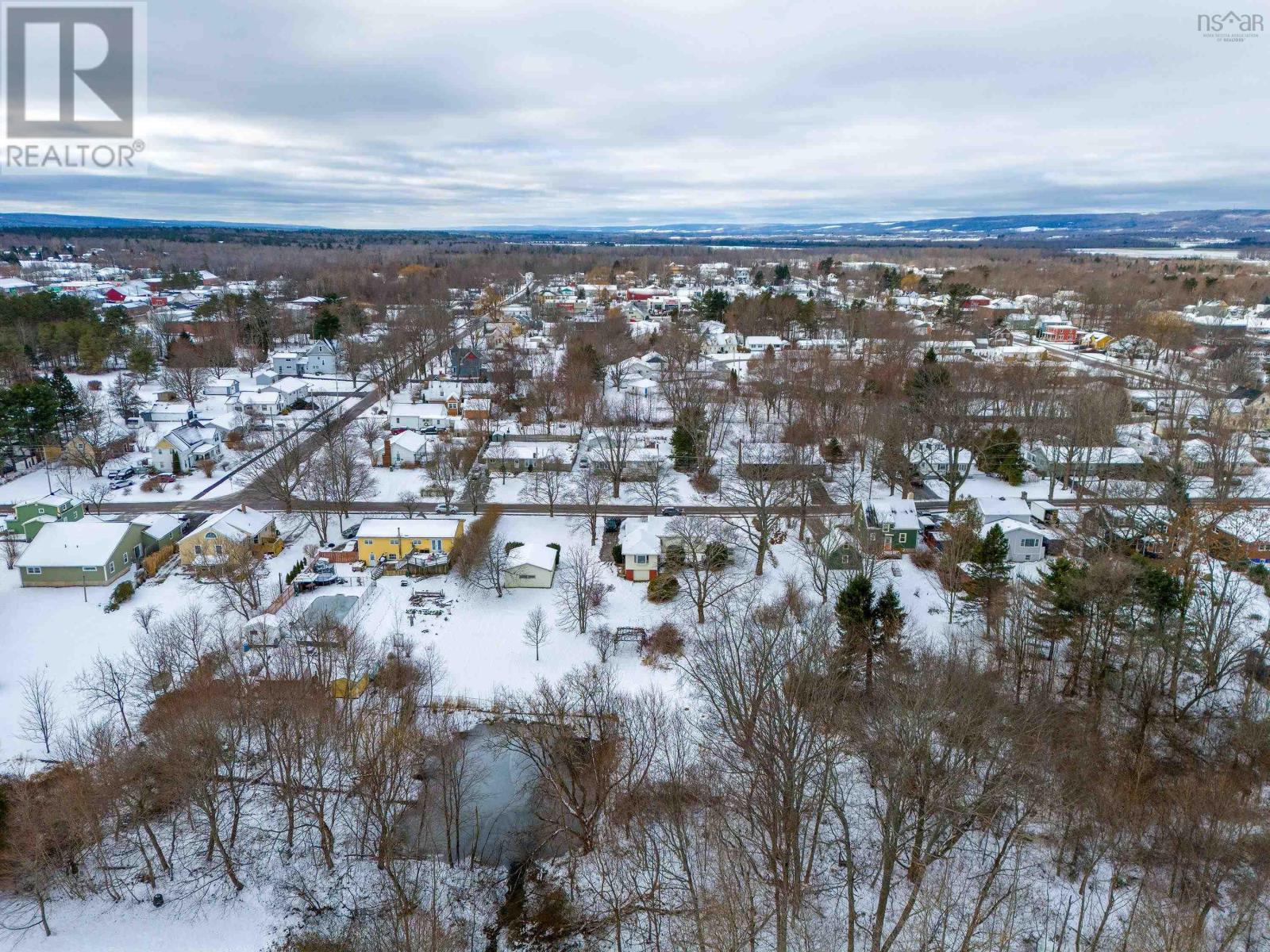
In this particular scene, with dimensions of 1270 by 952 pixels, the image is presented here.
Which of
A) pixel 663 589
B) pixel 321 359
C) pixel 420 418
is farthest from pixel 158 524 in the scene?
pixel 321 359

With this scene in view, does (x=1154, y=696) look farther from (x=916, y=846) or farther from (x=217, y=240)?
(x=217, y=240)

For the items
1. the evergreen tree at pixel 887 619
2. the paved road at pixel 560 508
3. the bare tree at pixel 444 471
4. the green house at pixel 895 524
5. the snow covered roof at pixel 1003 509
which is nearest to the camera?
the evergreen tree at pixel 887 619

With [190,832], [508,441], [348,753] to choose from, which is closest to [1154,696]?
[348,753]

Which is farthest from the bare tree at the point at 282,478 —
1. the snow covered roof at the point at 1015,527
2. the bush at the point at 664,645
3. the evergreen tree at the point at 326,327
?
the evergreen tree at the point at 326,327

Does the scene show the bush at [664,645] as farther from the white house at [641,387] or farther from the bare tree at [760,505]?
the white house at [641,387]

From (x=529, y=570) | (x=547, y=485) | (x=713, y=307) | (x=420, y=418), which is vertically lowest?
(x=529, y=570)

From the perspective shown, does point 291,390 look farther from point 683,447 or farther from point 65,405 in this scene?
point 683,447
